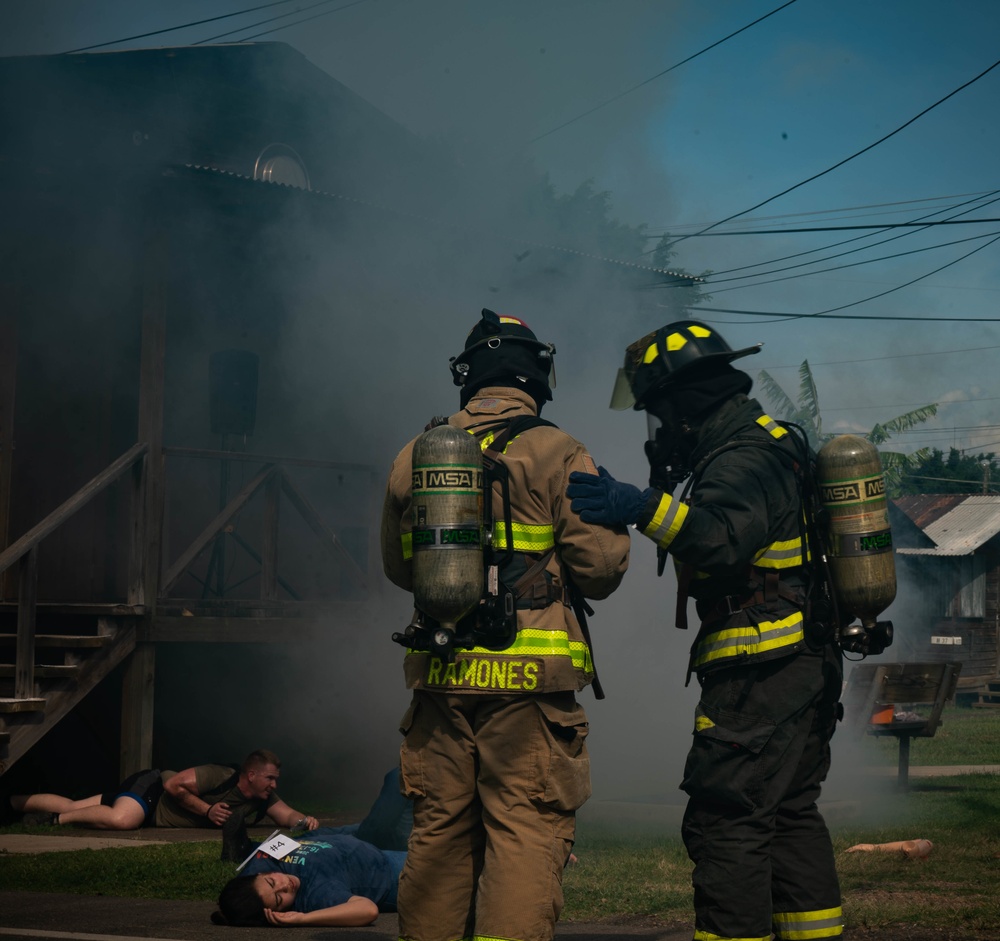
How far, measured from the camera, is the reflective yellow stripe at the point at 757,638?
3578 millimetres

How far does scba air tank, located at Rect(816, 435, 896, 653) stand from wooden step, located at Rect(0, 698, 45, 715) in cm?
566

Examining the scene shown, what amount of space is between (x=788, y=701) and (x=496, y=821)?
856mm

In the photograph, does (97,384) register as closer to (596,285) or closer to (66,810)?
(66,810)

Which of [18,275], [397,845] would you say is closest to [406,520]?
[397,845]

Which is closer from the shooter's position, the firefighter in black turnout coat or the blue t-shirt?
the firefighter in black turnout coat

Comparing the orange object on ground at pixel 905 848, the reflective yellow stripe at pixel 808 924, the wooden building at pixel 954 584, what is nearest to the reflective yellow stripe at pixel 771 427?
the reflective yellow stripe at pixel 808 924

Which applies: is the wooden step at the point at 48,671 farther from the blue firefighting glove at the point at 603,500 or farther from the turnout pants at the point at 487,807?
the blue firefighting glove at the point at 603,500

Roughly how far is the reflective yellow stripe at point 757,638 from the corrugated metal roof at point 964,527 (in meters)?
27.4

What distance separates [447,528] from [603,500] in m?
0.42

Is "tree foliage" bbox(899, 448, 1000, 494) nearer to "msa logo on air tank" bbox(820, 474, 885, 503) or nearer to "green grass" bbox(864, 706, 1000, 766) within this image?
"green grass" bbox(864, 706, 1000, 766)

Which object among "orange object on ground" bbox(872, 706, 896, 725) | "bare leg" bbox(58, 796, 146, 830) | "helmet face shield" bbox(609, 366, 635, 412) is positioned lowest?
"bare leg" bbox(58, 796, 146, 830)

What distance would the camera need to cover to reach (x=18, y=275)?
959 centimetres

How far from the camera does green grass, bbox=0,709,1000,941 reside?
4.94 m

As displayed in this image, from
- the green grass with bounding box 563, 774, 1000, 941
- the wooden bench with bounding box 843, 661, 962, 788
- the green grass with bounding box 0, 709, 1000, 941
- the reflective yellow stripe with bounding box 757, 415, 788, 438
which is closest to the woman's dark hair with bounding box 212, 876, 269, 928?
the green grass with bounding box 0, 709, 1000, 941
